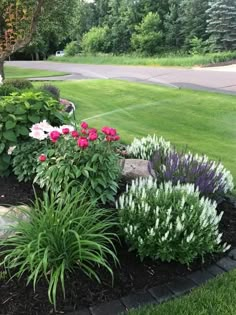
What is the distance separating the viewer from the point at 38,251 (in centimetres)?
237

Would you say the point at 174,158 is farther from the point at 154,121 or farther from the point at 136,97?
the point at 136,97

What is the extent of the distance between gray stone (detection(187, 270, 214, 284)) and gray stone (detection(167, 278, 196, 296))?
0.04m

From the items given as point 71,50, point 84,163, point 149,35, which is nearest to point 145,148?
point 84,163

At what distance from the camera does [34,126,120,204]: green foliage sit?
3119mm

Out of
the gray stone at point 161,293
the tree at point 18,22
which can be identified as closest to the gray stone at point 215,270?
the gray stone at point 161,293

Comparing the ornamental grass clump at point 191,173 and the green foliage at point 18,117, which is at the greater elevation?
the green foliage at point 18,117

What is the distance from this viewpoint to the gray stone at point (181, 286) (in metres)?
2.57

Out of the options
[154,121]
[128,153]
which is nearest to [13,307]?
[128,153]

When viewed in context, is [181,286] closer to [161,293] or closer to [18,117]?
[161,293]

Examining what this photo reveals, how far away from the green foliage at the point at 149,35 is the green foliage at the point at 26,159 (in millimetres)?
32914

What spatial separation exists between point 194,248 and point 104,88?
11692mm

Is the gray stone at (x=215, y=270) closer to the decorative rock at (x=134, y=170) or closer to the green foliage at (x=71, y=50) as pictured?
the decorative rock at (x=134, y=170)

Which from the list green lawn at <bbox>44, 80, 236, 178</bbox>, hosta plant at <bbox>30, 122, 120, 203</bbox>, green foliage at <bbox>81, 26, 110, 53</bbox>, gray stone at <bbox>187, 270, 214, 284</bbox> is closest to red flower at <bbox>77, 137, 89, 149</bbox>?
hosta plant at <bbox>30, 122, 120, 203</bbox>

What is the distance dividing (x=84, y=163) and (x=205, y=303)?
1381 mm
